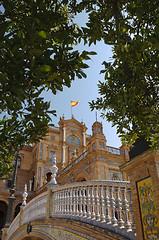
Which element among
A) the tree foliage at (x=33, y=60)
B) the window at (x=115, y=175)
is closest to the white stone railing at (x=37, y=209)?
the tree foliage at (x=33, y=60)

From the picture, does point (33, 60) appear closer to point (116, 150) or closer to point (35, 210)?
point (35, 210)

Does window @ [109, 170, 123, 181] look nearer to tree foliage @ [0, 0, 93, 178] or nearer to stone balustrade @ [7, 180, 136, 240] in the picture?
stone balustrade @ [7, 180, 136, 240]

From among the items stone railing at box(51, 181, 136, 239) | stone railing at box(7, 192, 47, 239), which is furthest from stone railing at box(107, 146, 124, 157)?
stone railing at box(51, 181, 136, 239)

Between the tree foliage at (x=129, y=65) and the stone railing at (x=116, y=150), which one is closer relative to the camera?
the tree foliage at (x=129, y=65)

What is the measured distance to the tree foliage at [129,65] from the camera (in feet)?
8.95

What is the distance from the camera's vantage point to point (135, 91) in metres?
3.47

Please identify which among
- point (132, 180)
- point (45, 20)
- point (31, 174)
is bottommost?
point (132, 180)

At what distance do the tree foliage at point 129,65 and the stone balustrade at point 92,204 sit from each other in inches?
49.0

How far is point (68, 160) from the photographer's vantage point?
89.9ft

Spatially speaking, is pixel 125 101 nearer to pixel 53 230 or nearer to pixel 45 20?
pixel 45 20

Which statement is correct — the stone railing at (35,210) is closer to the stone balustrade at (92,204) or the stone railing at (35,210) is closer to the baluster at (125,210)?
the stone balustrade at (92,204)

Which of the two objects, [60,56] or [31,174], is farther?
[31,174]

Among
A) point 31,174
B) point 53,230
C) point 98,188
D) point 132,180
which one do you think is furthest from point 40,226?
point 31,174

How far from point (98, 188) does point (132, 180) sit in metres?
1.35
